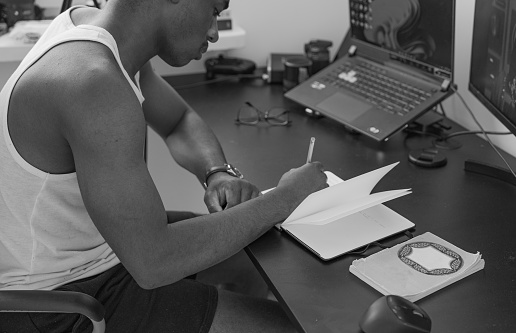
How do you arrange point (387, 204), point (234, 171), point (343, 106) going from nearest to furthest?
1. point (387, 204)
2. point (234, 171)
3. point (343, 106)

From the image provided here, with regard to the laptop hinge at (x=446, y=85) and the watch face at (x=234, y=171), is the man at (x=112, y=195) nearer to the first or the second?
the watch face at (x=234, y=171)

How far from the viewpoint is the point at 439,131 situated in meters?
1.74

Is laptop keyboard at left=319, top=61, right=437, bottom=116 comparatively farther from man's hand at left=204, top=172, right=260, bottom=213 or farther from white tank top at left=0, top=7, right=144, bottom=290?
white tank top at left=0, top=7, right=144, bottom=290

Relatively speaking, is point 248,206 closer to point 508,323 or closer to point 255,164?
point 255,164

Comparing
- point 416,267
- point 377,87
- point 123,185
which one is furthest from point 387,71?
point 123,185

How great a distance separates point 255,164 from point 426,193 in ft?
1.28

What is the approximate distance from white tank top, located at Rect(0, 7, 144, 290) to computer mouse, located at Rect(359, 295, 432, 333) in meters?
0.57

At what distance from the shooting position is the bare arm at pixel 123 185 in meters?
1.06

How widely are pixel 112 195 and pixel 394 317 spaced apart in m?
0.47

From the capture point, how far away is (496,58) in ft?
4.66

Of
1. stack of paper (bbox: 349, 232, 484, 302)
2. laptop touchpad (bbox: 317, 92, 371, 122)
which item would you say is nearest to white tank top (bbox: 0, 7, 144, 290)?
stack of paper (bbox: 349, 232, 484, 302)

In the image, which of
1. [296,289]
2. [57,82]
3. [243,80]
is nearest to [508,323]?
[296,289]

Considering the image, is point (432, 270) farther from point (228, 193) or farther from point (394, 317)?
point (228, 193)

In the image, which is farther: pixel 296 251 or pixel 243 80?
pixel 243 80
